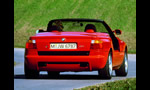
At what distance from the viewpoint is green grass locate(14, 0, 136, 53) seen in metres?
61.1

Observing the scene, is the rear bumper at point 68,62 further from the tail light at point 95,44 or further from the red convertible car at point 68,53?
the tail light at point 95,44

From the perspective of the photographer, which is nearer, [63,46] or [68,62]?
[68,62]

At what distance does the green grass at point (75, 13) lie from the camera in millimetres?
61125

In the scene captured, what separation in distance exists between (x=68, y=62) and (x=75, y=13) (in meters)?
54.6

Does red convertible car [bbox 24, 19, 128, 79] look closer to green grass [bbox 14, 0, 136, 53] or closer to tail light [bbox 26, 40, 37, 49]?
tail light [bbox 26, 40, 37, 49]

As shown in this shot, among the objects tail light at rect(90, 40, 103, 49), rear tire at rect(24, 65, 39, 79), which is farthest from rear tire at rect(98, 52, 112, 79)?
rear tire at rect(24, 65, 39, 79)

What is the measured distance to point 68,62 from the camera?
10484 millimetres

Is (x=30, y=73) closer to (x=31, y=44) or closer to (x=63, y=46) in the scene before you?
(x=31, y=44)

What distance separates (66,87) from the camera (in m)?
9.84

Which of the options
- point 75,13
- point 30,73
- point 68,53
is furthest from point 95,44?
point 75,13

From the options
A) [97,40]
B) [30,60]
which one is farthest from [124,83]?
[30,60]
